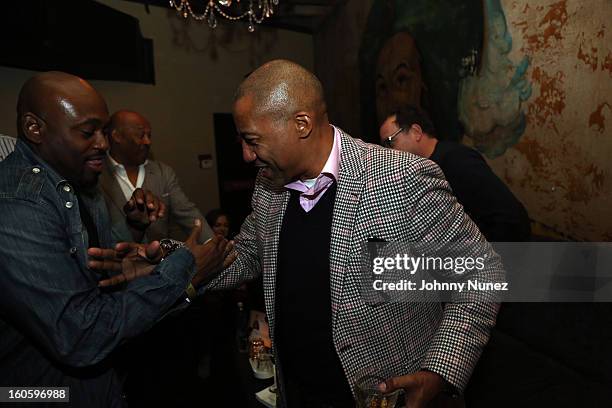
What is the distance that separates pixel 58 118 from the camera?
1.26 meters

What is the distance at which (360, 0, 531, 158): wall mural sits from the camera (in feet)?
10.3

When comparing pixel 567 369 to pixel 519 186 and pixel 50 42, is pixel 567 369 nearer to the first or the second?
pixel 519 186

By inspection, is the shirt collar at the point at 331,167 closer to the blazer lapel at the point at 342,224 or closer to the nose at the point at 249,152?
the blazer lapel at the point at 342,224

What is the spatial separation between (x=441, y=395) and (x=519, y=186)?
90.5 inches

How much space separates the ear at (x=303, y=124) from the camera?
127 cm

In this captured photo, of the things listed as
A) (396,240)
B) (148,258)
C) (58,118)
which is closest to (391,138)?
(396,240)

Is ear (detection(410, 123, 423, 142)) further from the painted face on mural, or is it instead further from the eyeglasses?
the painted face on mural

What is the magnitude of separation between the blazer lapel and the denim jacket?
0.44 m

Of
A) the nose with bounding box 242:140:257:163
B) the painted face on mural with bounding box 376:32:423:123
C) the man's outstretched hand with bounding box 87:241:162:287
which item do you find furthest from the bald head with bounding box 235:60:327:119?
the painted face on mural with bounding box 376:32:423:123

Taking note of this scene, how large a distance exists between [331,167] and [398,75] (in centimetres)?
352

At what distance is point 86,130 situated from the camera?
1.30 m

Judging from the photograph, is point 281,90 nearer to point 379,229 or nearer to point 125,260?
point 379,229

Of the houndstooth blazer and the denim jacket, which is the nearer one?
the denim jacket

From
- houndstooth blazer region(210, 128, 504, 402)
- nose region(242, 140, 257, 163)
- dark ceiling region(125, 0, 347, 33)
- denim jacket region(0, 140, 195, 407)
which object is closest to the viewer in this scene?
denim jacket region(0, 140, 195, 407)
